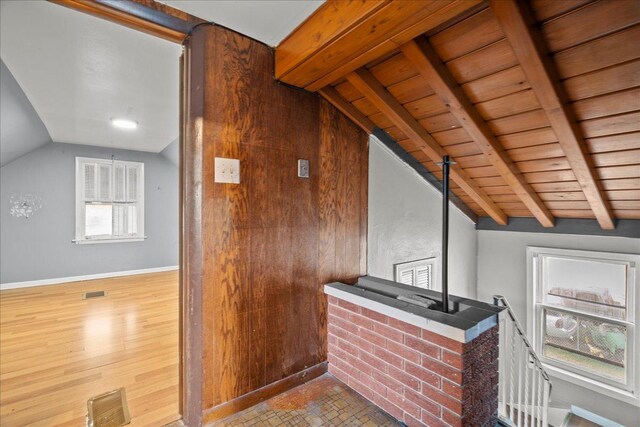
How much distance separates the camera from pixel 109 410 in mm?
1865

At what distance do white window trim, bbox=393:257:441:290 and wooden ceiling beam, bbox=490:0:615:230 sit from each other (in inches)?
60.0

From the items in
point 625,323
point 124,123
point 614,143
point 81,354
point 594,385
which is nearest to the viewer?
point 614,143

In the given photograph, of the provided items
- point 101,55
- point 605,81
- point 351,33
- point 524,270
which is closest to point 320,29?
point 351,33

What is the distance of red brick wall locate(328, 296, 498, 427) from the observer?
149cm

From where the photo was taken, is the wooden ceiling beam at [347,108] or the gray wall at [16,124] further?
the gray wall at [16,124]

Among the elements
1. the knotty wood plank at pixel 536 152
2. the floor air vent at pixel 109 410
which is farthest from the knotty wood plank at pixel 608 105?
the floor air vent at pixel 109 410

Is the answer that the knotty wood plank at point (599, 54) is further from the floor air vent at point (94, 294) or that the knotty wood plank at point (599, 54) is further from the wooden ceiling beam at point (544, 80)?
the floor air vent at point (94, 294)

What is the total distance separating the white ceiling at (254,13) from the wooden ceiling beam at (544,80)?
89 cm

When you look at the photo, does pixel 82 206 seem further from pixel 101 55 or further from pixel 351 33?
pixel 351 33

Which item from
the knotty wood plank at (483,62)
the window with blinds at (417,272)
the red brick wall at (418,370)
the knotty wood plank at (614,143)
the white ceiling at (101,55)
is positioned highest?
the white ceiling at (101,55)

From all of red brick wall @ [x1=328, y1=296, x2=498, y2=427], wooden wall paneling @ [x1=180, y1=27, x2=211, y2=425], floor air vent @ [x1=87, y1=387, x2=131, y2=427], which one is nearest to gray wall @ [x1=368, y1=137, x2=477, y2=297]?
red brick wall @ [x1=328, y1=296, x2=498, y2=427]

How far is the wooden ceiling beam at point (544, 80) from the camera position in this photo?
1.29 metres

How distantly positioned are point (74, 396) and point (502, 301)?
10.2 feet

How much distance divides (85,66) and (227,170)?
65.9 inches
